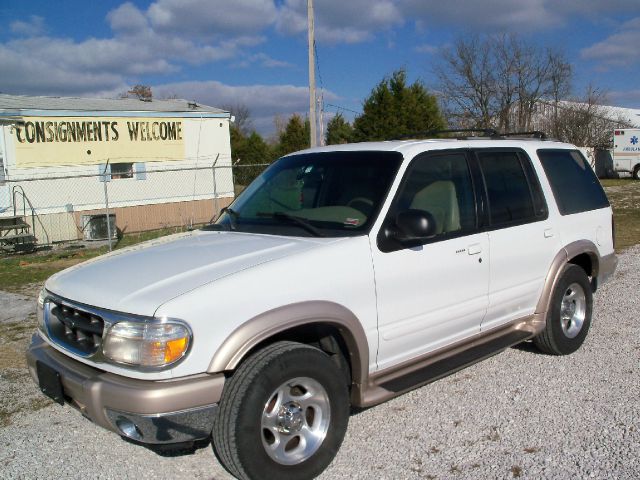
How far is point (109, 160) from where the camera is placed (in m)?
18.1

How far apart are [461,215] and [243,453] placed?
7.56ft

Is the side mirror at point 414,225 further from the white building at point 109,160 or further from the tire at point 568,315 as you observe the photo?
the white building at point 109,160

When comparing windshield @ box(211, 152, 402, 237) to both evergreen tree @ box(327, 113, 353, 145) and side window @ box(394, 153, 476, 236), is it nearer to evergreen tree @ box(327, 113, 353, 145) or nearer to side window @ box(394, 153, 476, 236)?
side window @ box(394, 153, 476, 236)

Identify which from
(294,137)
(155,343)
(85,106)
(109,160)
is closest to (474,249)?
(155,343)

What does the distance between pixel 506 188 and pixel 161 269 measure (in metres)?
2.80

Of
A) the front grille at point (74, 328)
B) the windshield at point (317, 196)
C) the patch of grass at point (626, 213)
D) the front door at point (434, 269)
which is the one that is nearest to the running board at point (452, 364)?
the front door at point (434, 269)

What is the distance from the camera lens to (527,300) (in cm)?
484

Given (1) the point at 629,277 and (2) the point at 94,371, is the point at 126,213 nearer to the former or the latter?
(1) the point at 629,277

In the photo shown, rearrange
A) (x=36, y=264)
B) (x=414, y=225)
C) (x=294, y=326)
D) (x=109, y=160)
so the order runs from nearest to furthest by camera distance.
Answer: (x=294, y=326)
(x=414, y=225)
(x=36, y=264)
(x=109, y=160)

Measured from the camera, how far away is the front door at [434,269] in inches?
146

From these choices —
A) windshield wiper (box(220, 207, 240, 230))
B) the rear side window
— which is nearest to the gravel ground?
the rear side window

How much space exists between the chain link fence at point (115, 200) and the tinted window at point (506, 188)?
10.5 m

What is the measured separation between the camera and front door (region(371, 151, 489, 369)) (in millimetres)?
3713

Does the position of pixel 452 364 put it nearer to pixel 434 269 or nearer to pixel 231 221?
pixel 434 269
